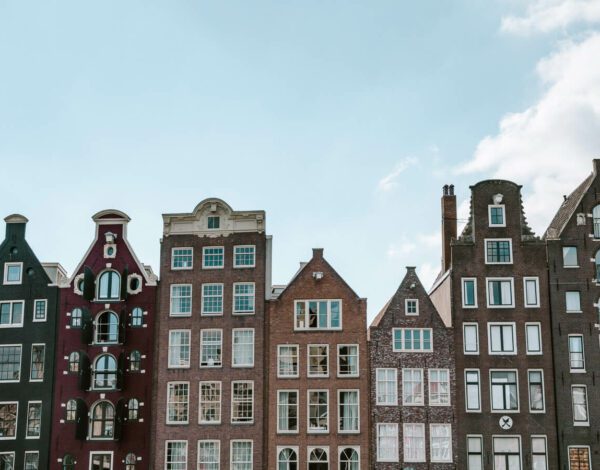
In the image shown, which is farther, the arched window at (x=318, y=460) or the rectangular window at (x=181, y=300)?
the rectangular window at (x=181, y=300)

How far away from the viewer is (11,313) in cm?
5538

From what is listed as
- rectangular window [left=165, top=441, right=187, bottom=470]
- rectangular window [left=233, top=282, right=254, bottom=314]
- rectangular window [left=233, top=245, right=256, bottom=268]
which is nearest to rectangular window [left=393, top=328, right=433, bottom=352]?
rectangular window [left=233, top=282, right=254, bottom=314]

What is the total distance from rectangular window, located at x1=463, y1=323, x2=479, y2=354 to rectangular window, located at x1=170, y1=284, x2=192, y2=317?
1518 cm

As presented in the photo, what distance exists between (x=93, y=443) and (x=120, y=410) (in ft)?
7.82

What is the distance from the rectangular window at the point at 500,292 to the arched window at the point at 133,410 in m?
19.9

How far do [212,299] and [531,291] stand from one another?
17528mm

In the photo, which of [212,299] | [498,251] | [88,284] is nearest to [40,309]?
[88,284]

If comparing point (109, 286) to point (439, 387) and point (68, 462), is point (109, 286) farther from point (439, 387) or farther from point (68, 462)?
point (439, 387)

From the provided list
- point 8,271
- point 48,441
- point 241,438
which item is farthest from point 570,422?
point 8,271

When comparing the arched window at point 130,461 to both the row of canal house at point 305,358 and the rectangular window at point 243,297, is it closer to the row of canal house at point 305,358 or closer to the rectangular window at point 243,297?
the row of canal house at point 305,358

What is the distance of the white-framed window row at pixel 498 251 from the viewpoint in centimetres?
5378

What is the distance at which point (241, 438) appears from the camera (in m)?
52.7

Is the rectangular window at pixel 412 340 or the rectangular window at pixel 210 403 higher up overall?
the rectangular window at pixel 412 340

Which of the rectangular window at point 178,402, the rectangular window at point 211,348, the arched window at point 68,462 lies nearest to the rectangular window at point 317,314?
the rectangular window at point 211,348
